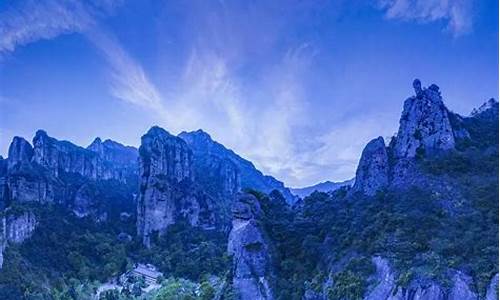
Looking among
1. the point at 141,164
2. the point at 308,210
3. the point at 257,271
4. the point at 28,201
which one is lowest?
the point at 257,271

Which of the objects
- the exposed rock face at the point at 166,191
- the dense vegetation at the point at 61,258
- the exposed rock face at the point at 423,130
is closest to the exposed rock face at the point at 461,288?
the exposed rock face at the point at 423,130

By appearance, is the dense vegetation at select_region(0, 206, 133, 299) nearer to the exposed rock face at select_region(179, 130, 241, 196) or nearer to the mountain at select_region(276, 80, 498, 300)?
the mountain at select_region(276, 80, 498, 300)

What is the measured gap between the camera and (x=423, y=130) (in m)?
11.9

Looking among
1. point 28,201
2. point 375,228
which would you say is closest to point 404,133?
point 375,228

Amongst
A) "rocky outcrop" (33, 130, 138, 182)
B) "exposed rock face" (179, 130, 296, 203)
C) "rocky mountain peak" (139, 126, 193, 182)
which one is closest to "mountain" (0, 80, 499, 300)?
"rocky mountain peak" (139, 126, 193, 182)

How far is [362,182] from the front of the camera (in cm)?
1301

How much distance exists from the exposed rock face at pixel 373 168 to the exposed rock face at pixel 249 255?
3.03 metres

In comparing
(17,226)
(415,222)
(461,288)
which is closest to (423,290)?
(461,288)

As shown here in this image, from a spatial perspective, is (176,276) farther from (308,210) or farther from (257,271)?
(257,271)

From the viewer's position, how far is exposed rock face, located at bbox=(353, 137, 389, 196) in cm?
1223

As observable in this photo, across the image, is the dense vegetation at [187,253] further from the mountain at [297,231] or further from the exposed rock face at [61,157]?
the exposed rock face at [61,157]

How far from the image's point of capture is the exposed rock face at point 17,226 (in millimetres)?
19906

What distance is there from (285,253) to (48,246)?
44.2ft

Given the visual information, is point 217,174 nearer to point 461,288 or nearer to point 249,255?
point 249,255
